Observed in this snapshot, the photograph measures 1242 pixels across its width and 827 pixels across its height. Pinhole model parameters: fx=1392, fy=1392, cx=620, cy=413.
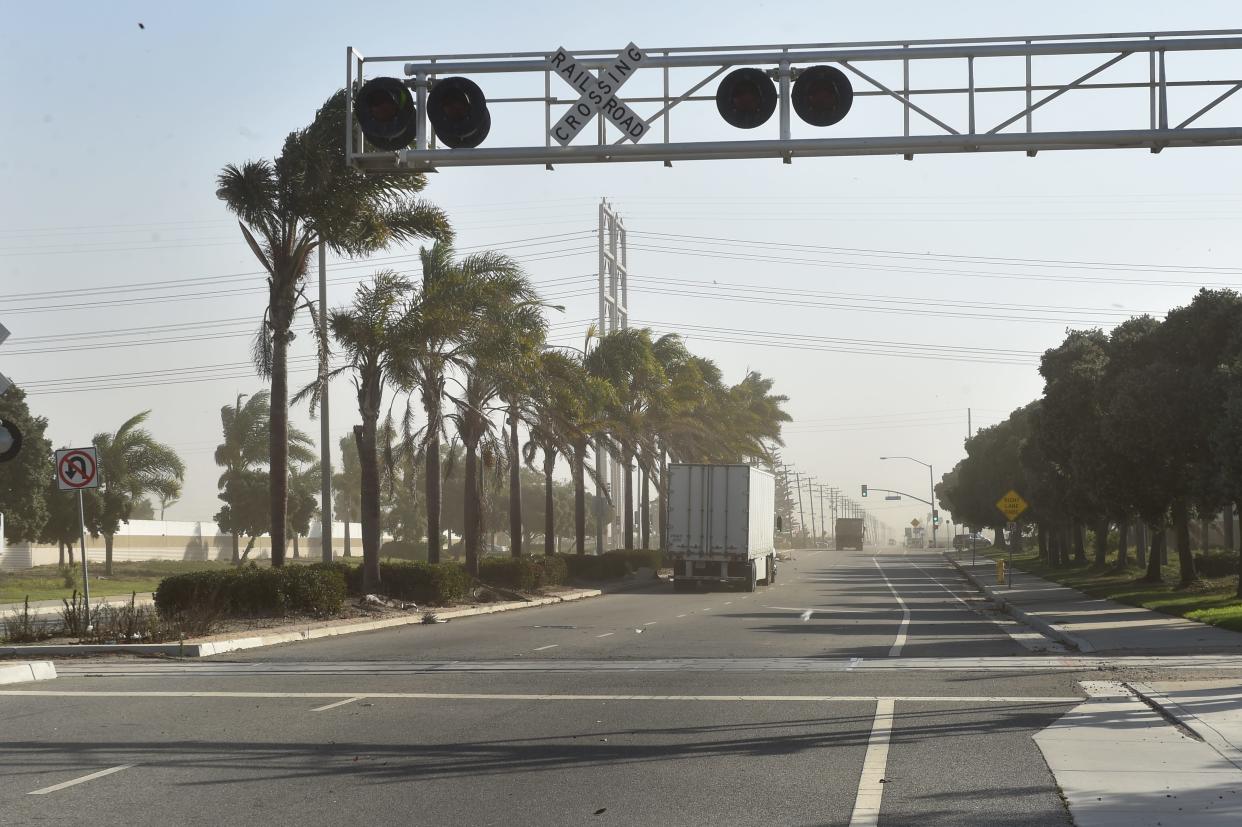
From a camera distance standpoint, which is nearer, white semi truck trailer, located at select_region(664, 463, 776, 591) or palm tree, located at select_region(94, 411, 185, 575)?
white semi truck trailer, located at select_region(664, 463, 776, 591)

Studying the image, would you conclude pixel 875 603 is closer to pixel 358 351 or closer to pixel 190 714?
pixel 358 351

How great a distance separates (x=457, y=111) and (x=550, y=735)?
24.3 ft

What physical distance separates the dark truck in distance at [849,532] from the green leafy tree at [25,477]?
103 meters

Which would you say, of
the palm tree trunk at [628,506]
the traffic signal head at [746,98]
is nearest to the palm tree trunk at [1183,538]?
the traffic signal head at [746,98]

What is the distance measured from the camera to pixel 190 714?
13.1 m

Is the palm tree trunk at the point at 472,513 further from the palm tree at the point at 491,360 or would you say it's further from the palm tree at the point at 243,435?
the palm tree at the point at 243,435

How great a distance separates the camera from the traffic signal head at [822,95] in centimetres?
1540

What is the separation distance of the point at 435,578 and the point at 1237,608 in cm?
1704

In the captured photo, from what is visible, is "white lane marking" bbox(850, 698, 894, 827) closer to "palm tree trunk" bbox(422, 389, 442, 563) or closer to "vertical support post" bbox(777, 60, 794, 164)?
"vertical support post" bbox(777, 60, 794, 164)

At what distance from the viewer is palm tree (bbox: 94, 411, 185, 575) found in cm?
6241

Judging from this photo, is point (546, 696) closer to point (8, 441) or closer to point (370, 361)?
point (8, 441)

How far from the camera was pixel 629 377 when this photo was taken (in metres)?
57.8

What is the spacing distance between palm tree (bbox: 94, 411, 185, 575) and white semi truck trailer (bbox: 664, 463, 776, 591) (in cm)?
2868

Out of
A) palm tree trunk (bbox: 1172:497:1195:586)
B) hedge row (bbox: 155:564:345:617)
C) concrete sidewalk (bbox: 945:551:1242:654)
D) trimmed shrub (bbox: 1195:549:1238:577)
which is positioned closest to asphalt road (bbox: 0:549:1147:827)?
concrete sidewalk (bbox: 945:551:1242:654)
